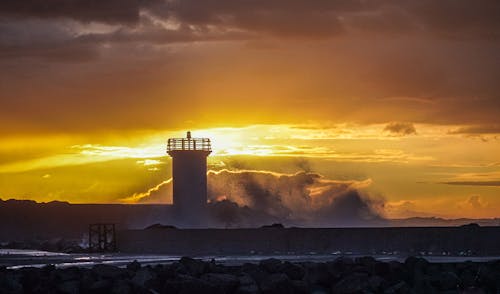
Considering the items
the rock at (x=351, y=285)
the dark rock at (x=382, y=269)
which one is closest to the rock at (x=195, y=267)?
the rock at (x=351, y=285)

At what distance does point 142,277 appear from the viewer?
2603 centimetres

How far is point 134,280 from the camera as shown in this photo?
26.0 m

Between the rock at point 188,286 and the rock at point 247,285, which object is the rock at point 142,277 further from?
the rock at point 247,285

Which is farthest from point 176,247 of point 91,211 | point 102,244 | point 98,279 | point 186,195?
point 91,211

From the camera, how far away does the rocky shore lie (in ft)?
82.7

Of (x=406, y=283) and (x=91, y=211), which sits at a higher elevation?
(x=91, y=211)

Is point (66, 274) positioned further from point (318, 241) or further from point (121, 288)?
point (318, 241)

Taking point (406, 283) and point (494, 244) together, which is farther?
point (494, 244)

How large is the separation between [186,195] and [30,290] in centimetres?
2503

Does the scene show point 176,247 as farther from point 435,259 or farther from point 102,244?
point 435,259

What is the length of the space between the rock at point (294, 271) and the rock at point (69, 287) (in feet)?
16.4

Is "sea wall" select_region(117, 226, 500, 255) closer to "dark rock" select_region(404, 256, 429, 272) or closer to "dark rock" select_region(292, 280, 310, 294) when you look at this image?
"dark rock" select_region(404, 256, 429, 272)

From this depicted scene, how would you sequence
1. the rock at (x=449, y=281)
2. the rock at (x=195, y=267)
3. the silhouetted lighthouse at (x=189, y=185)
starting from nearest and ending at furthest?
the rock at (x=449, y=281) → the rock at (x=195, y=267) → the silhouetted lighthouse at (x=189, y=185)

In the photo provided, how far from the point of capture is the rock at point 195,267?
27.8 meters
